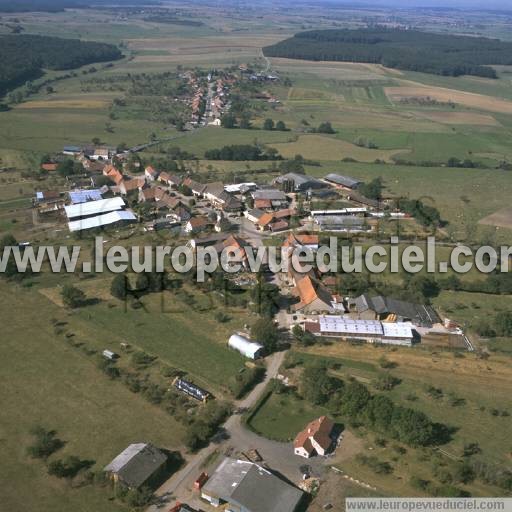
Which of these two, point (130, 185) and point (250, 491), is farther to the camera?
point (130, 185)

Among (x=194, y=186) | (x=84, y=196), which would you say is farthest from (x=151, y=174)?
(x=84, y=196)

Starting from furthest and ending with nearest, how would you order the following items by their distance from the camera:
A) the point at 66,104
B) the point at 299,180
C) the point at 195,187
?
the point at 66,104 → the point at 299,180 → the point at 195,187

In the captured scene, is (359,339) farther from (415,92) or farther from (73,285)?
(415,92)

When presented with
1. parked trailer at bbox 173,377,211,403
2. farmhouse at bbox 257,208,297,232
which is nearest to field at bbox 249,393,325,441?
parked trailer at bbox 173,377,211,403

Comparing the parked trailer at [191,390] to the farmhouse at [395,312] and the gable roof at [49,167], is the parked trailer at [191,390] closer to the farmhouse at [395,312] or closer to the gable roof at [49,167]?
the farmhouse at [395,312]

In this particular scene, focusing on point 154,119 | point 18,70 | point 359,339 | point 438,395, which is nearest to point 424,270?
point 359,339

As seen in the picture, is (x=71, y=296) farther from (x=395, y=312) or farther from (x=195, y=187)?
(x=195, y=187)

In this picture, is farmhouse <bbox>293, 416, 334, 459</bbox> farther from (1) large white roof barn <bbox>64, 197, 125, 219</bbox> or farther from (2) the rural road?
(1) large white roof barn <bbox>64, 197, 125, 219</bbox>
